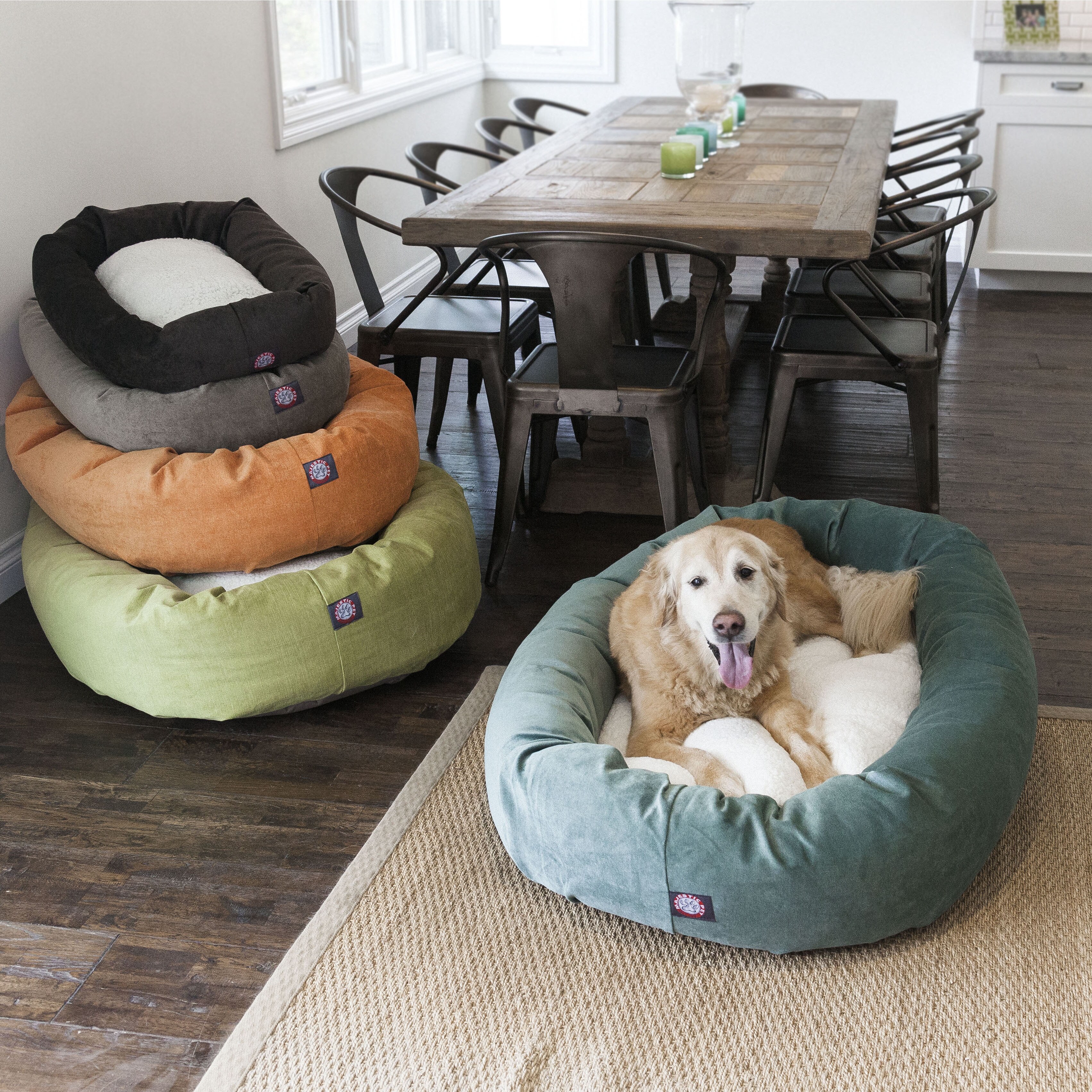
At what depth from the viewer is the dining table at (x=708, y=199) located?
251cm

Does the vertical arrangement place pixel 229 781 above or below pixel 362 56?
below

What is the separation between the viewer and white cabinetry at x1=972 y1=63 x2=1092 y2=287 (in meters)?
4.77

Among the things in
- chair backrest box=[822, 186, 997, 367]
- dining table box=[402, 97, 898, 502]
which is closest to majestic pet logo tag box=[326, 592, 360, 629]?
dining table box=[402, 97, 898, 502]

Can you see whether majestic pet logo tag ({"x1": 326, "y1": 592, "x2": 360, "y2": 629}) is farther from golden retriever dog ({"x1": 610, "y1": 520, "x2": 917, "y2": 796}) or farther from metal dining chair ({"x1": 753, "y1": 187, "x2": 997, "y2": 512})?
metal dining chair ({"x1": 753, "y1": 187, "x2": 997, "y2": 512})

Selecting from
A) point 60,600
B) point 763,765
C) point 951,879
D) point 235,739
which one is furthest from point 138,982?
point 951,879

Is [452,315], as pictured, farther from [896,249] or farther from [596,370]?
[896,249]

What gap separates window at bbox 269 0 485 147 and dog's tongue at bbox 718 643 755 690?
2735 mm

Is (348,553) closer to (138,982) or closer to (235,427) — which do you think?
(235,427)

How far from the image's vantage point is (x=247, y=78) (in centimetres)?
362

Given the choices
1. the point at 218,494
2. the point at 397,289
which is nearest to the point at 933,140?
the point at 397,289

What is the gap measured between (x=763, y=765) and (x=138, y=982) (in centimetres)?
98

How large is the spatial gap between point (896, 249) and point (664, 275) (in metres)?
→ 1.80

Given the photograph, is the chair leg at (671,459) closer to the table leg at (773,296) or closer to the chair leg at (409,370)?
the chair leg at (409,370)

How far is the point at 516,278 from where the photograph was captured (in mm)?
3367
